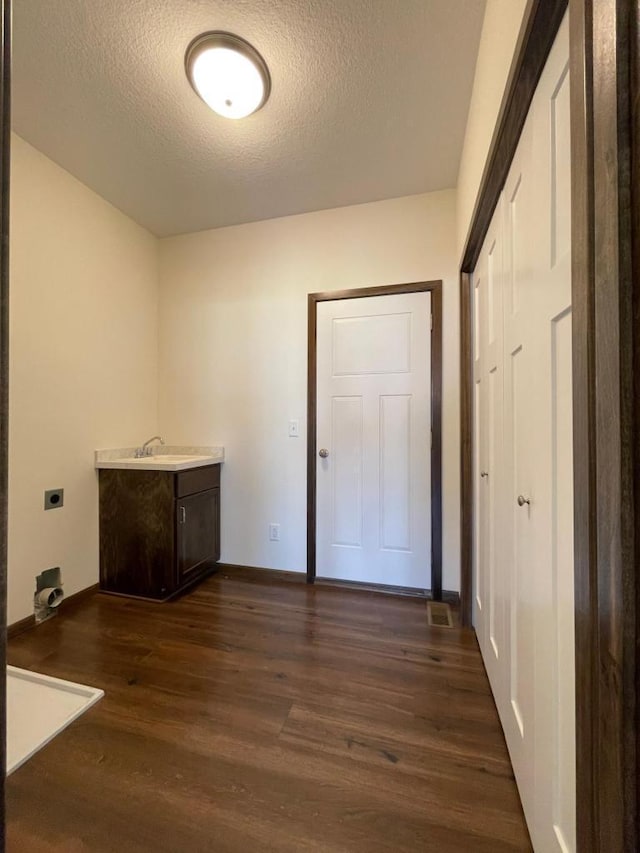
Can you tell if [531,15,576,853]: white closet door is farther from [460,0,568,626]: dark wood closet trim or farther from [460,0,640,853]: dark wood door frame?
[460,0,640,853]: dark wood door frame

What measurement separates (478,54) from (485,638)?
7.68ft

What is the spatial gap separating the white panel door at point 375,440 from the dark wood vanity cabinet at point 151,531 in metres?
0.82

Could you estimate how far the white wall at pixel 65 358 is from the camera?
1.81 m

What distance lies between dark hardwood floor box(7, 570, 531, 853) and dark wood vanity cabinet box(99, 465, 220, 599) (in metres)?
0.30

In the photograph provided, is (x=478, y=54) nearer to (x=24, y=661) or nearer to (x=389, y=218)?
(x=389, y=218)

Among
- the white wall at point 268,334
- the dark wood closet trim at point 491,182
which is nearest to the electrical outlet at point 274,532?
the white wall at point 268,334

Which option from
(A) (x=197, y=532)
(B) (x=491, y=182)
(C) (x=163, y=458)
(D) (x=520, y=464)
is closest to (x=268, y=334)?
(C) (x=163, y=458)

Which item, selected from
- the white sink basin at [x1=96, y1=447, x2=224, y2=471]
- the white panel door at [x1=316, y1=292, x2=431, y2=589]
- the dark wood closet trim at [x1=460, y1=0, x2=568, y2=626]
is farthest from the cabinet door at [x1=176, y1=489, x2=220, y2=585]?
the dark wood closet trim at [x1=460, y1=0, x2=568, y2=626]

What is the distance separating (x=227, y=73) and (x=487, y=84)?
0.98 metres

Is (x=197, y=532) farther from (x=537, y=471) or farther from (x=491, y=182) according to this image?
(x=491, y=182)

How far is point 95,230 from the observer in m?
2.24

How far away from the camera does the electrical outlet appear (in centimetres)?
245

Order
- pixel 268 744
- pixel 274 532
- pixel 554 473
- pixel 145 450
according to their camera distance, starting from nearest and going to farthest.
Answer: pixel 554 473, pixel 268 744, pixel 274 532, pixel 145 450

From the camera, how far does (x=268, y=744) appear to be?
1.16 m
